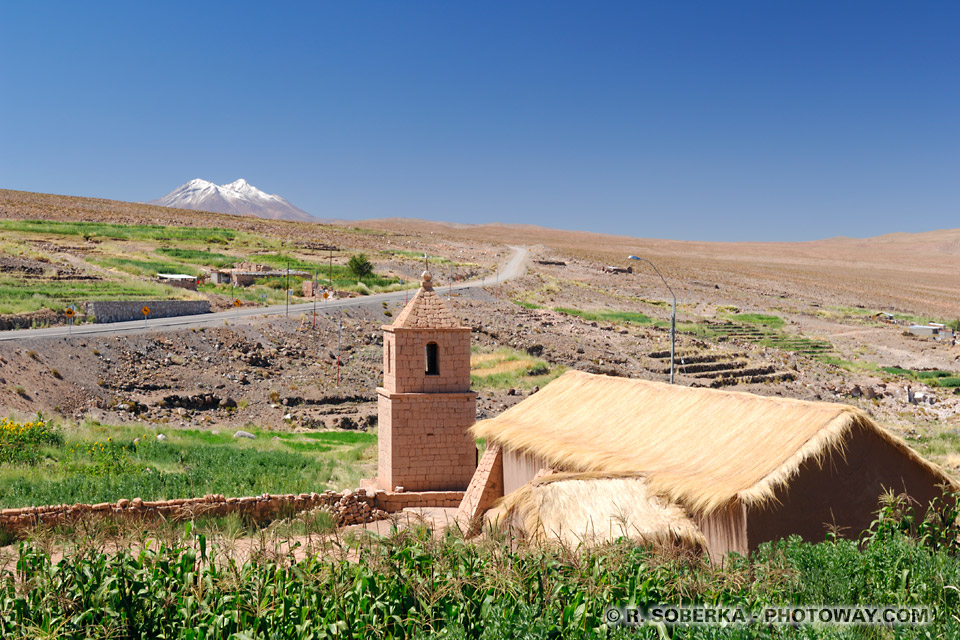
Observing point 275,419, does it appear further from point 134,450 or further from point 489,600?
point 489,600

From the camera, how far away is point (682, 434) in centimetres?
1366

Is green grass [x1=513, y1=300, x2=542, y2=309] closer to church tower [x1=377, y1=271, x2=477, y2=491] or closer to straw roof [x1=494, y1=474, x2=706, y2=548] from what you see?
church tower [x1=377, y1=271, x2=477, y2=491]

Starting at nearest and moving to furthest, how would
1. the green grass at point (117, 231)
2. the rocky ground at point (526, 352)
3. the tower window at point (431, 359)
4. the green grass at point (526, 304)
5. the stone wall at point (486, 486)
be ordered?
the stone wall at point (486, 486)
the tower window at point (431, 359)
the rocky ground at point (526, 352)
the green grass at point (526, 304)
the green grass at point (117, 231)

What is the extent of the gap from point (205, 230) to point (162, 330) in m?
47.9

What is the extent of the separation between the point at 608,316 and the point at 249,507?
42.6 meters

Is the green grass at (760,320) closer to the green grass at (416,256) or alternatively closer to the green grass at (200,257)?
the green grass at (416,256)

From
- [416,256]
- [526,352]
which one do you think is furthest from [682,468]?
[416,256]

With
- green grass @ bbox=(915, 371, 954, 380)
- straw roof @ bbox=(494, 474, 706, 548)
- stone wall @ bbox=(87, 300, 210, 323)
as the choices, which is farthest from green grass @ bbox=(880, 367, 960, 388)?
stone wall @ bbox=(87, 300, 210, 323)

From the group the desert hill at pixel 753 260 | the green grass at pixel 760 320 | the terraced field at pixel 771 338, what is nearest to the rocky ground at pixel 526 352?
the terraced field at pixel 771 338

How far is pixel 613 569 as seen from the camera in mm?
8578

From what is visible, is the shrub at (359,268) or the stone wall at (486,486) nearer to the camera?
the stone wall at (486,486)

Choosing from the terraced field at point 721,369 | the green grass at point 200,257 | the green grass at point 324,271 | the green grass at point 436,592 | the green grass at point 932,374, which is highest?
the green grass at point 200,257

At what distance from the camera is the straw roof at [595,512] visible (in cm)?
1109

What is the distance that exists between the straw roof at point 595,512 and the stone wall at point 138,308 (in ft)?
112
